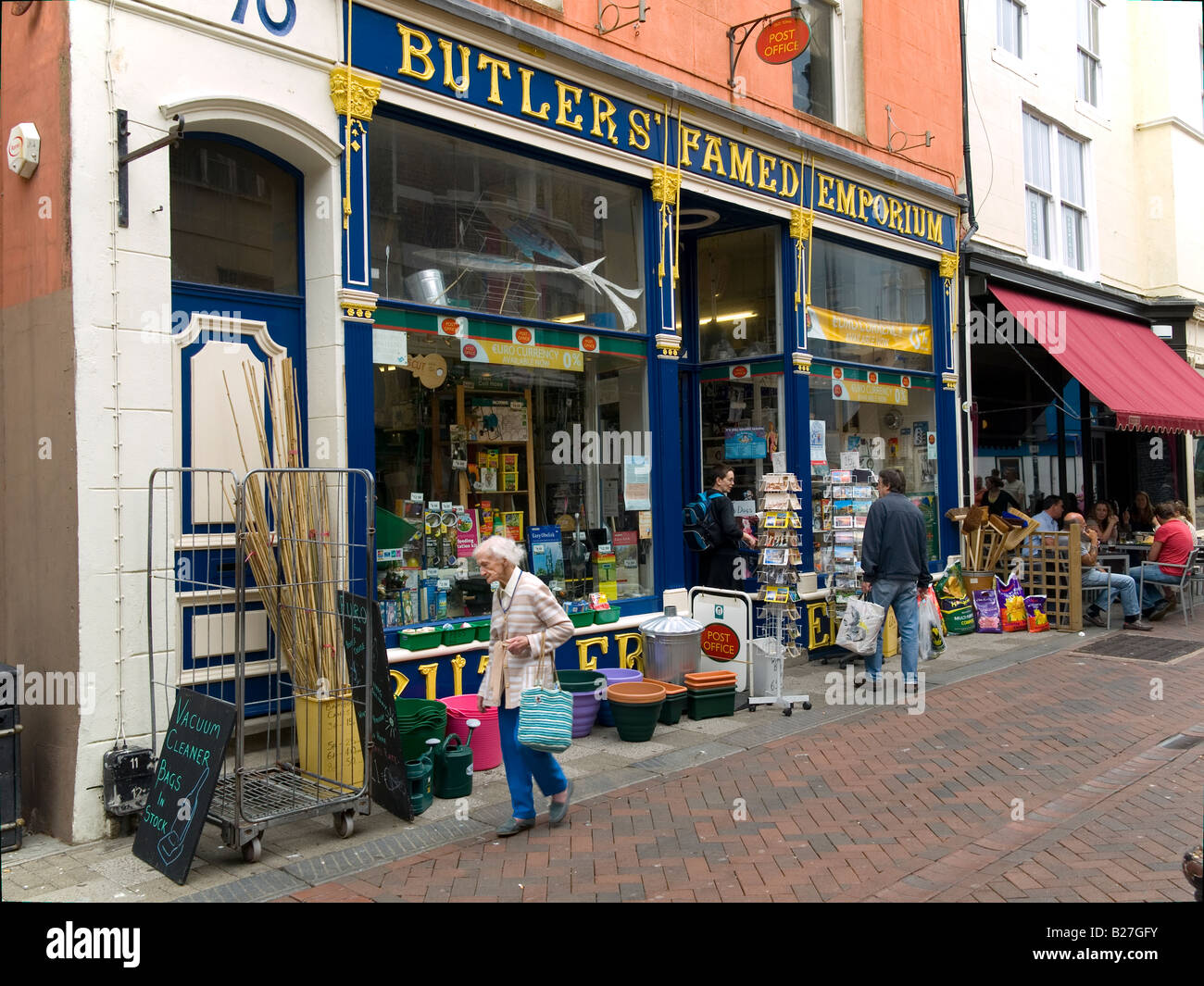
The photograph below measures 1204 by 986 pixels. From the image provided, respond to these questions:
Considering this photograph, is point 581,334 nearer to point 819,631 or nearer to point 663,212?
point 663,212

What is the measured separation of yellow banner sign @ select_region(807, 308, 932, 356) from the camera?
11.1 meters

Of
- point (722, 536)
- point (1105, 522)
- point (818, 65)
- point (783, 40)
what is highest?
point (818, 65)

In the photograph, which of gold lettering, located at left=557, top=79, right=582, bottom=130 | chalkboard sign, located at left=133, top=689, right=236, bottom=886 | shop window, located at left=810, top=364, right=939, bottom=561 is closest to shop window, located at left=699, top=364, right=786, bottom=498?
shop window, located at left=810, top=364, right=939, bottom=561

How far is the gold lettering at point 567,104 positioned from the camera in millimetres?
8102

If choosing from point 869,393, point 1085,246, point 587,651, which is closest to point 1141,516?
point 1085,246

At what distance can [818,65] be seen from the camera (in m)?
11.4

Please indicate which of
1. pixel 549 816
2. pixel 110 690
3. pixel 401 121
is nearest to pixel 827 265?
pixel 401 121

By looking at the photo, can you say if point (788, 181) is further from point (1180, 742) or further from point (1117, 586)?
point (1180, 742)

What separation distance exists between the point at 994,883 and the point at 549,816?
7.57ft

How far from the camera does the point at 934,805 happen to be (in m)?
5.72

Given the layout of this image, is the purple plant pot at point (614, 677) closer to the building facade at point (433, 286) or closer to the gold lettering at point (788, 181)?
the building facade at point (433, 286)

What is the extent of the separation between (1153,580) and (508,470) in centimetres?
863

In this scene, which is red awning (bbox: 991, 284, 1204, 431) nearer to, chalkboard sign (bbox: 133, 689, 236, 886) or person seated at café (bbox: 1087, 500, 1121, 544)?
person seated at café (bbox: 1087, 500, 1121, 544)

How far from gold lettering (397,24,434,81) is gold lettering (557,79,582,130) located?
1281 mm
